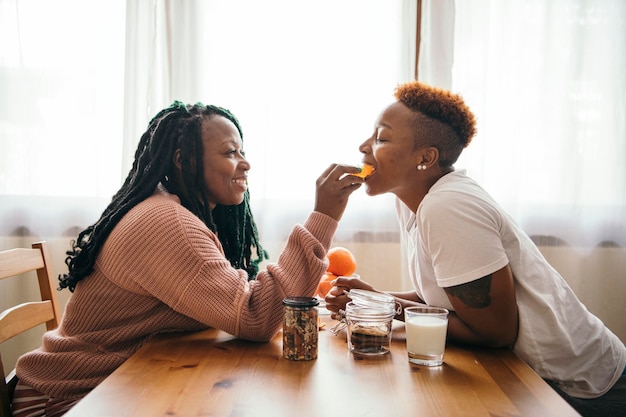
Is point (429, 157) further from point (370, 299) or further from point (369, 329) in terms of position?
point (369, 329)

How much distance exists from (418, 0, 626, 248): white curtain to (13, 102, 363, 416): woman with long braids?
145cm

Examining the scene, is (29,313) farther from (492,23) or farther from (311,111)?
(492,23)

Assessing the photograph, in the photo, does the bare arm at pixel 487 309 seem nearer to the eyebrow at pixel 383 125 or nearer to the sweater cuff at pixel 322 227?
the sweater cuff at pixel 322 227

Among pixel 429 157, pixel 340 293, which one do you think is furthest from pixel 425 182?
pixel 340 293

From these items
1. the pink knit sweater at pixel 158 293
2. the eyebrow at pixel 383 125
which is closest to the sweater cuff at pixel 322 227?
the pink knit sweater at pixel 158 293

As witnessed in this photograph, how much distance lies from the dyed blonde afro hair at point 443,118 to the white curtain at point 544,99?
1146 mm

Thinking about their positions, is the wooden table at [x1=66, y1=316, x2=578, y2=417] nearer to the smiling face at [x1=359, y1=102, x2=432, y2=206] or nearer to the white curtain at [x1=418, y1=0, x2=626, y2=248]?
the smiling face at [x1=359, y1=102, x2=432, y2=206]

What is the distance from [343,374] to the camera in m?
1.21

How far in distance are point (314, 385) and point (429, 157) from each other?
86 centimetres

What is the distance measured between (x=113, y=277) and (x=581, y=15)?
246cm

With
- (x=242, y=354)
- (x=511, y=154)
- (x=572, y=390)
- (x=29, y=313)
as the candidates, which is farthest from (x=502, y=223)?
(x=511, y=154)

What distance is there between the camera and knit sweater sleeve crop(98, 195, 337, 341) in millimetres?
1401

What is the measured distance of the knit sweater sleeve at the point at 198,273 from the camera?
140 centimetres

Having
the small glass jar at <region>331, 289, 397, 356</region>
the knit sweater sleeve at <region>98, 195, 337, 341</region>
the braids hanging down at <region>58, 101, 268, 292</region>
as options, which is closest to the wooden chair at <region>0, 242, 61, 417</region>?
the braids hanging down at <region>58, 101, 268, 292</region>
